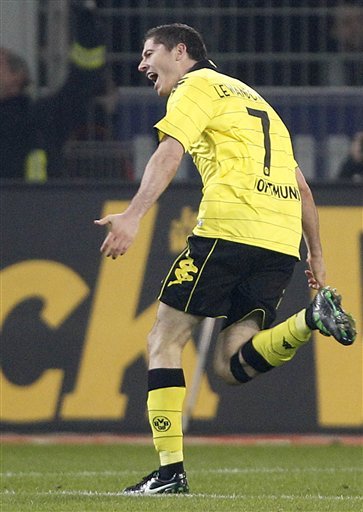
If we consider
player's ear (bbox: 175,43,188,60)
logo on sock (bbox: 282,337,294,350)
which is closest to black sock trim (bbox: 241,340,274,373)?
logo on sock (bbox: 282,337,294,350)

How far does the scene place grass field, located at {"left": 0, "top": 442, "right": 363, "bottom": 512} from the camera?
18.9ft

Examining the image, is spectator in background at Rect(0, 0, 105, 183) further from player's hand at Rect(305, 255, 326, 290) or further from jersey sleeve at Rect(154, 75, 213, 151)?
jersey sleeve at Rect(154, 75, 213, 151)

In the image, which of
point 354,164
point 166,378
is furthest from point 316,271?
point 354,164

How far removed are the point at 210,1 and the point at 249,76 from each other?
0.61 meters

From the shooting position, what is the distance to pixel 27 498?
6066 mm

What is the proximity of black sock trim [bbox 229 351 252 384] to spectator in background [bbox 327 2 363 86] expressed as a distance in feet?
14.8

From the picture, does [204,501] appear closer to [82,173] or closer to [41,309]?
[41,309]

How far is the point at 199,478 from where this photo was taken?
7.11 m

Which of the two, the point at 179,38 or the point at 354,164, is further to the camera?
the point at 354,164

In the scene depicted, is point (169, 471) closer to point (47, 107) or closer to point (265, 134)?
point (265, 134)

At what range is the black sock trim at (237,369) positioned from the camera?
6.43m

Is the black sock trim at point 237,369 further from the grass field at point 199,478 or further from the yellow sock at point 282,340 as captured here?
the grass field at point 199,478

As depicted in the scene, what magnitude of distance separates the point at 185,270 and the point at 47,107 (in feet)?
14.0

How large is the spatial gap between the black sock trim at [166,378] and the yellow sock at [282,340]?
39 cm
